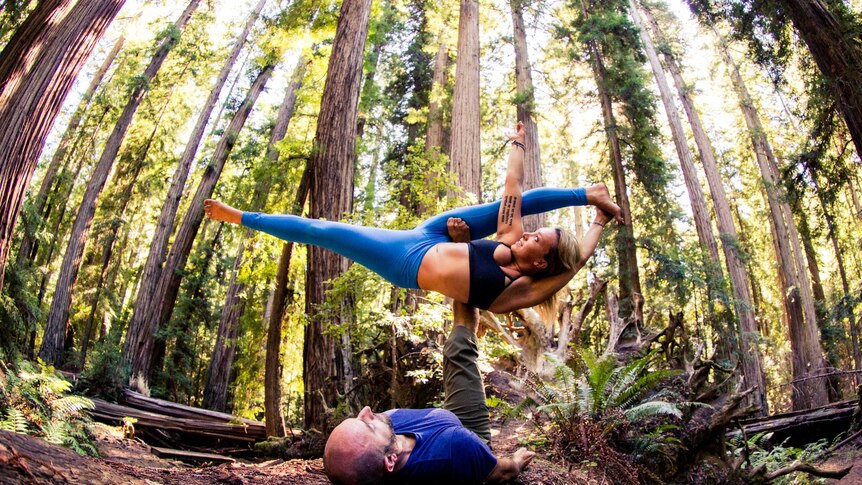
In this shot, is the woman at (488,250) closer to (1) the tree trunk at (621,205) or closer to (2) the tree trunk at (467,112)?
(2) the tree trunk at (467,112)

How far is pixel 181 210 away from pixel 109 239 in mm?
6568

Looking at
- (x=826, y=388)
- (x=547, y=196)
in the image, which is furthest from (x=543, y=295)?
(x=826, y=388)

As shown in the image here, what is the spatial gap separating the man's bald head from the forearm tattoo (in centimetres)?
176

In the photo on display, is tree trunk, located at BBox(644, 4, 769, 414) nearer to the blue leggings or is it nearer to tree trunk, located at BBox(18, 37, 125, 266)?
the blue leggings

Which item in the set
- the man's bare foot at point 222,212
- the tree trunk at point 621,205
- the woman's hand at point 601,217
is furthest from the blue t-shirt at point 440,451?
the tree trunk at point 621,205

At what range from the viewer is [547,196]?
164 inches

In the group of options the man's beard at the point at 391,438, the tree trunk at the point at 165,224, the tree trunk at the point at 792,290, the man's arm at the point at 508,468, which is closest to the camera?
the man's beard at the point at 391,438

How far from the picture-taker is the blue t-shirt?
2.87m

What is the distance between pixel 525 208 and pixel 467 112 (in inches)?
282

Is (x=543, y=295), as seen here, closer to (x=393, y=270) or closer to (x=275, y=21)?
(x=393, y=270)

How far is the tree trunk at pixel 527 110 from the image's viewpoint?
43.5 ft

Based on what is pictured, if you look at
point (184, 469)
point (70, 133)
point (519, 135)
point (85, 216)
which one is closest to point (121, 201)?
point (70, 133)

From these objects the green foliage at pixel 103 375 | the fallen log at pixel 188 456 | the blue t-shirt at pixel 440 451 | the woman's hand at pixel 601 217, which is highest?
the woman's hand at pixel 601 217

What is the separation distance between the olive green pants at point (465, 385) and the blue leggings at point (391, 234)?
0.53 m
